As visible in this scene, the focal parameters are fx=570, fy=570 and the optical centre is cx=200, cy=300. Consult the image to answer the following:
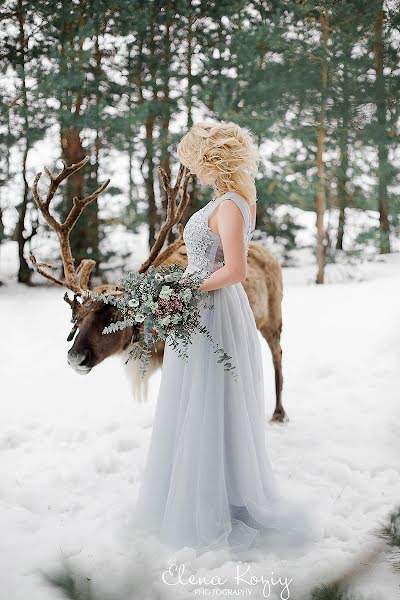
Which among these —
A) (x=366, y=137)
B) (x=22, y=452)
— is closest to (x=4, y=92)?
(x=366, y=137)

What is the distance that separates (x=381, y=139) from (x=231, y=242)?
20.8 ft

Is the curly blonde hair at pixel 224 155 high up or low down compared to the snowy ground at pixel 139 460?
up

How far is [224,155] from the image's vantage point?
6.56 ft

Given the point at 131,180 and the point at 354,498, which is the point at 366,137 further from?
the point at 354,498

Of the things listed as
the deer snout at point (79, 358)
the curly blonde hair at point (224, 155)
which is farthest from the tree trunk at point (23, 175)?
the curly blonde hair at point (224, 155)

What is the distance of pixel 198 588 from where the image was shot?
1824 millimetres

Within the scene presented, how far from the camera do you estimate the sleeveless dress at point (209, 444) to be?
2.04 m

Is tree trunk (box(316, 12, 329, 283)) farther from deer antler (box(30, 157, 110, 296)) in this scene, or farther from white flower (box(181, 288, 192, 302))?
white flower (box(181, 288, 192, 302))

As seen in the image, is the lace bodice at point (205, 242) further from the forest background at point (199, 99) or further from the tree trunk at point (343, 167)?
the tree trunk at point (343, 167)

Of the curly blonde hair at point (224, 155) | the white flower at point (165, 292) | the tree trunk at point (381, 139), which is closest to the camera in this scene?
the white flower at point (165, 292)

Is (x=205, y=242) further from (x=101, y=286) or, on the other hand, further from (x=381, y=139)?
(x=381, y=139)

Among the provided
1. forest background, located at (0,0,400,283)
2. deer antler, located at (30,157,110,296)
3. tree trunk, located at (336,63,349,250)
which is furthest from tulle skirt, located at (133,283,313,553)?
tree trunk, located at (336,63,349,250)

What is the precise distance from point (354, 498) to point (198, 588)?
34.2 inches

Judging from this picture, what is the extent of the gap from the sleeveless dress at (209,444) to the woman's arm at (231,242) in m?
0.04
